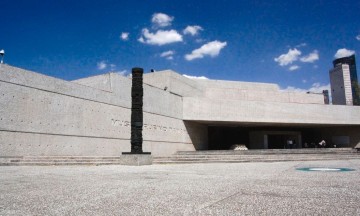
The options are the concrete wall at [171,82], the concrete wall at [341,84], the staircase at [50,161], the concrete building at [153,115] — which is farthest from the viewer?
the concrete wall at [341,84]

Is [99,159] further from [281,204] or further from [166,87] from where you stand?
[166,87]

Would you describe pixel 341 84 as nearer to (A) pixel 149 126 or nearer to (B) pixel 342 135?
(B) pixel 342 135

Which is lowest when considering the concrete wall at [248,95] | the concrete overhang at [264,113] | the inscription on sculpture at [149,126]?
the inscription on sculpture at [149,126]

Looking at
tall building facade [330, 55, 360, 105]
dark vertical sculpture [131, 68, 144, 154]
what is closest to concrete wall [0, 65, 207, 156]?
dark vertical sculpture [131, 68, 144, 154]

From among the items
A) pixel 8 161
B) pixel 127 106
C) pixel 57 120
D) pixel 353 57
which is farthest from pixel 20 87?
pixel 353 57

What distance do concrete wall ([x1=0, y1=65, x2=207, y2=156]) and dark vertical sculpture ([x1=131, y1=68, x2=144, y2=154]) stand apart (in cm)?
563

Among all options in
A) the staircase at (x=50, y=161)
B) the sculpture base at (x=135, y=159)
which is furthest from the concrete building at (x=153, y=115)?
the sculpture base at (x=135, y=159)

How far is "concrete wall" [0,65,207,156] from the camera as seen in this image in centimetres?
1530

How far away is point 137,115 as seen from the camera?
1485 cm

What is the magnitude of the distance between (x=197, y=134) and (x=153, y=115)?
9.15m

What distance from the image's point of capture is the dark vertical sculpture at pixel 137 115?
47.4 feet

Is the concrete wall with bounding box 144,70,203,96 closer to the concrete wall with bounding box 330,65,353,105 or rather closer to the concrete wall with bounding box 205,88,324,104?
the concrete wall with bounding box 205,88,324,104

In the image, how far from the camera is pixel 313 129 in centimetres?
4209

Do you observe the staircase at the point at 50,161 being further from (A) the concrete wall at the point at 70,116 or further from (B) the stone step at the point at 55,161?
(A) the concrete wall at the point at 70,116
